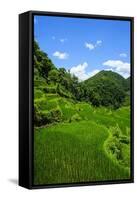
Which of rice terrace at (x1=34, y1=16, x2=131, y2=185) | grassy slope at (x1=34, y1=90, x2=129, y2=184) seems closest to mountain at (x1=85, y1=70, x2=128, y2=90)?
rice terrace at (x1=34, y1=16, x2=131, y2=185)

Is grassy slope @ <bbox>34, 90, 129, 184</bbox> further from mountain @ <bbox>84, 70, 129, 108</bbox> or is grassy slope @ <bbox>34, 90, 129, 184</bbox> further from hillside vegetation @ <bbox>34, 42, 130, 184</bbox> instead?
mountain @ <bbox>84, 70, 129, 108</bbox>

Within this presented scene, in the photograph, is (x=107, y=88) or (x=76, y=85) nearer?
(x=76, y=85)

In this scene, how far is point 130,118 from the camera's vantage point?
945cm

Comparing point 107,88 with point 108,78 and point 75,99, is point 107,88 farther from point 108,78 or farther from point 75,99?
point 75,99

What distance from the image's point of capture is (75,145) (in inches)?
356

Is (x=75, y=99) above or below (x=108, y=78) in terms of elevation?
below

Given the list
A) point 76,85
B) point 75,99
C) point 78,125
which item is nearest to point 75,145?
point 78,125

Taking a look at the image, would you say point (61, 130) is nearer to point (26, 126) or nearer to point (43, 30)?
point (26, 126)

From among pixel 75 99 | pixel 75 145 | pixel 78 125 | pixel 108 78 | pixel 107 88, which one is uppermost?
pixel 108 78

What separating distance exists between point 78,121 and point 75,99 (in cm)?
28

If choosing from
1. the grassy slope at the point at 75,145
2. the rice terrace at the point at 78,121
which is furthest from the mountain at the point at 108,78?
the grassy slope at the point at 75,145

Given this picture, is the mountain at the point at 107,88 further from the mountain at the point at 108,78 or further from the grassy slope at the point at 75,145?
the grassy slope at the point at 75,145

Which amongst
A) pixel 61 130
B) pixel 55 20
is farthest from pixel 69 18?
pixel 61 130

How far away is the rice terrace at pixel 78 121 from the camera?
29.0 ft
